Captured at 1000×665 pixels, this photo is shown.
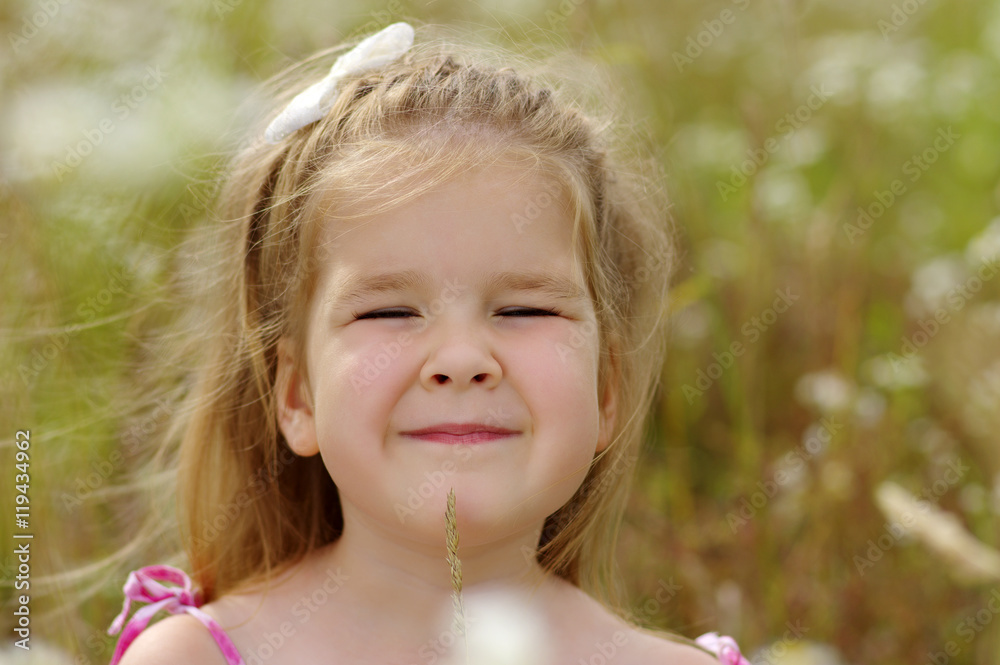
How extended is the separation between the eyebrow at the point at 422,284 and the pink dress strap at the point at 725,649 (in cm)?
61

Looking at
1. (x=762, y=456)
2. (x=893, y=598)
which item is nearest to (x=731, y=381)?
(x=762, y=456)

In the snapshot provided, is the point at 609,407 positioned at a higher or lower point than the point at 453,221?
lower

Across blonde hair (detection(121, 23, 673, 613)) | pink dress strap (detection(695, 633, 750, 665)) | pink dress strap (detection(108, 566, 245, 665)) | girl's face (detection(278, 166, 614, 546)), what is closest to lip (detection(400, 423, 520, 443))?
girl's face (detection(278, 166, 614, 546))

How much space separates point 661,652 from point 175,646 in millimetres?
670

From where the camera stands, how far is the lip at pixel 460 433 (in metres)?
1.30

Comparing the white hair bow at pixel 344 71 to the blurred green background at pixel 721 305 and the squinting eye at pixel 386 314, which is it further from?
the squinting eye at pixel 386 314

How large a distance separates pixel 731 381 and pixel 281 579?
4.45ft

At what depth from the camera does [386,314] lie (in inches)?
53.3

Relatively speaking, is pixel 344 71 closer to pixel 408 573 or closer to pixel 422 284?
pixel 422 284

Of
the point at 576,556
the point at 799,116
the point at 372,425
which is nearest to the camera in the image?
the point at 372,425

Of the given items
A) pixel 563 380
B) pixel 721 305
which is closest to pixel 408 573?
pixel 563 380

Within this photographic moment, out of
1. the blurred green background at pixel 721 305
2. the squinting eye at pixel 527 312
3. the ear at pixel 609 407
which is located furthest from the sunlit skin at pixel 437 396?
the blurred green background at pixel 721 305

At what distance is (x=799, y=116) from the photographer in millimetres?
2980

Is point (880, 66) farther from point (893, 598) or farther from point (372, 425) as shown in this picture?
point (372, 425)
